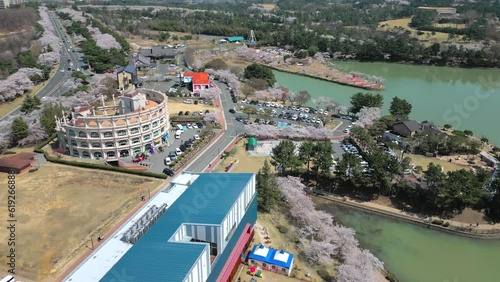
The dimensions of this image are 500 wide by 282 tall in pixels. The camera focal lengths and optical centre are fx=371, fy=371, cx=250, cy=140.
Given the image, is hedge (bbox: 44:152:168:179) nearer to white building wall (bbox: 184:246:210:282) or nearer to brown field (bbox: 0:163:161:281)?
brown field (bbox: 0:163:161:281)

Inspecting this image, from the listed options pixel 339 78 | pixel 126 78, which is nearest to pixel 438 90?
pixel 339 78

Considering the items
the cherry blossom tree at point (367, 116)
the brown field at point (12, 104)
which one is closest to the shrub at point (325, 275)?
the cherry blossom tree at point (367, 116)

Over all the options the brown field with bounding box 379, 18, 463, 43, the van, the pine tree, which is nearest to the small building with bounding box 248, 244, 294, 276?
the pine tree

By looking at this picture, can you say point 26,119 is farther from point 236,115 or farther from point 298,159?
point 298,159

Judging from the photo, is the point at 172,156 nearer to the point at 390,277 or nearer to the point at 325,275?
the point at 325,275

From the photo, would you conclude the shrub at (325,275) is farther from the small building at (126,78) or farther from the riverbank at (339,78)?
the riverbank at (339,78)
